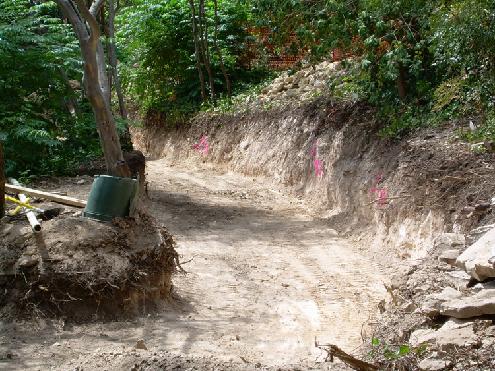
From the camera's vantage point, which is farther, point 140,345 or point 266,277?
point 266,277

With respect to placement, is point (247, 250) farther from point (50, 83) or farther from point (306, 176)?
point (50, 83)

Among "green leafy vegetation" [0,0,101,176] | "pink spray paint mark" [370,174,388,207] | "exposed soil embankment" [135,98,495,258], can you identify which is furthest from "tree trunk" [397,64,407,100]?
"green leafy vegetation" [0,0,101,176]

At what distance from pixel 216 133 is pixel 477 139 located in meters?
11.0

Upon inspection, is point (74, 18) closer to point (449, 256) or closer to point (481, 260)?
point (449, 256)

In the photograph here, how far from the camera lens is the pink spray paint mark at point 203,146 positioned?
777 inches

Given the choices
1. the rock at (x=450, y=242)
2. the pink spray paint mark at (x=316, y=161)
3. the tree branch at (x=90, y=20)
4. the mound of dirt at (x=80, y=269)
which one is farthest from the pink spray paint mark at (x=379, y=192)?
the tree branch at (x=90, y=20)

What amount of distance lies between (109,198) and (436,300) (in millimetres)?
3810

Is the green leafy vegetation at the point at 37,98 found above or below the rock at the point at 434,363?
above

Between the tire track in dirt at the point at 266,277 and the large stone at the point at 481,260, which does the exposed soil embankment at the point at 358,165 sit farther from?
the large stone at the point at 481,260

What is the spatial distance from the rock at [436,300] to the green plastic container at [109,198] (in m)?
3.58

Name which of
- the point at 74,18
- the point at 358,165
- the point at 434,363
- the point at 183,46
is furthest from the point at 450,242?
the point at 183,46

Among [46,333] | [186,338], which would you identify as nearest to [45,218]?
[46,333]

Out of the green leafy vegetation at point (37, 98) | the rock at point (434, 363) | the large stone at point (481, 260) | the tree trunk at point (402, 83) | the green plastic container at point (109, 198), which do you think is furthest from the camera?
the green leafy vegetation at point (37, 98)

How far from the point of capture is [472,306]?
4.86m
